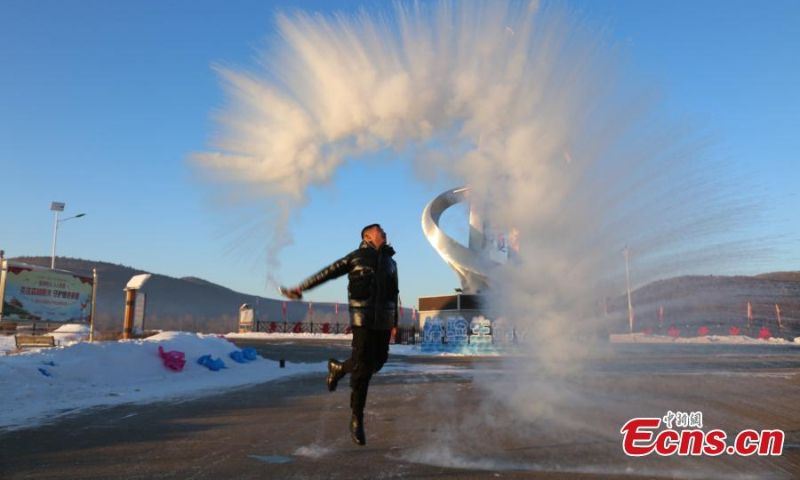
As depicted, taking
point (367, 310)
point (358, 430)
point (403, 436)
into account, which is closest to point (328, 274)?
point (367, 310)

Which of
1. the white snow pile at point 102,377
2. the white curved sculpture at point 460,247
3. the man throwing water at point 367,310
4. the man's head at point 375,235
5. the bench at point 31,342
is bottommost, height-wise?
the white snow pile at point 102,377

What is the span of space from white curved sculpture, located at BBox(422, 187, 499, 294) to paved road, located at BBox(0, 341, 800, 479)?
2994 cm

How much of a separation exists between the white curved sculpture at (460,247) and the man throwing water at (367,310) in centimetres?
3500

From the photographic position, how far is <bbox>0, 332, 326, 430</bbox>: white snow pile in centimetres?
983

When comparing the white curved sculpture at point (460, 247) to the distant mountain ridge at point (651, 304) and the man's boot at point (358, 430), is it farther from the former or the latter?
the man's boot at point (358, 430)

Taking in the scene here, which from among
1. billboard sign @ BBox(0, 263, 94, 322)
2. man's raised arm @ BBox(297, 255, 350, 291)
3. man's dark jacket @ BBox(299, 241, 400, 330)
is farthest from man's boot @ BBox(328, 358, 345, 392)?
billboard sign @ BBox(0, 263, 94, 322)

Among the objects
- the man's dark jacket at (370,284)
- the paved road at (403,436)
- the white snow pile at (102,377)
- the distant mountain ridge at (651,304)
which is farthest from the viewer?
the distant mountain ridge at (651,304)

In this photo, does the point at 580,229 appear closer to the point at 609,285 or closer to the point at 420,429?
the point at 609,285

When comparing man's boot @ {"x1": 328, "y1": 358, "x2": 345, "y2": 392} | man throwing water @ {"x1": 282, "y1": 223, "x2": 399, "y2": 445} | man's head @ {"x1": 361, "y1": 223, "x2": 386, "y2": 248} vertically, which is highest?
man's head @ {"x1": 361, "y1": 223, "x2": 386, "y2": 248}

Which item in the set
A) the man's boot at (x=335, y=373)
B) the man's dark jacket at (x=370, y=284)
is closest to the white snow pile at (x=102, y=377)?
the man's boot at (x=335, y=373)

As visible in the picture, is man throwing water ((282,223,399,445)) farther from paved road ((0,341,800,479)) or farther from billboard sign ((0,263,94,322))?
billboard sign ((0,263,94,322))

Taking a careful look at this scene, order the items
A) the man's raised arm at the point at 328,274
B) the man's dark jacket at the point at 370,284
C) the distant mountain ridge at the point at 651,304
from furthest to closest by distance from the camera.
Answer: the distant mountain ridge at the point at 651,304 → the man's raised arm at the point at 328,274 → the man's dark jacket at the point at 370,284

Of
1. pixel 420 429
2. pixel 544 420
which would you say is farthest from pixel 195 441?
pixel 544 420

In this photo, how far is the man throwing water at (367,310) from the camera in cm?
546
